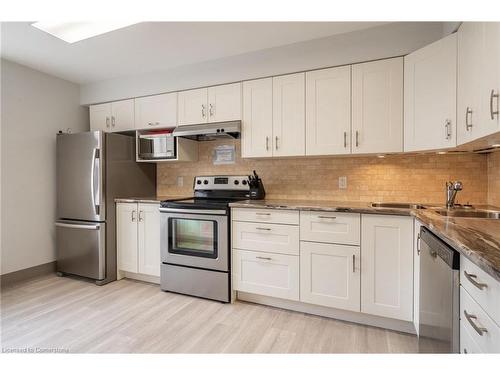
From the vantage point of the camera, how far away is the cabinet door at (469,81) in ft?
4.71

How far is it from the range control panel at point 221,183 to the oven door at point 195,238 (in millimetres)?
524

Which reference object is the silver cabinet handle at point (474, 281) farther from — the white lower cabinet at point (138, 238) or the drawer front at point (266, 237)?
the white lower cabinet at point (138, 238)

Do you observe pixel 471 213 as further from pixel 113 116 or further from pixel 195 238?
pixel 113 116

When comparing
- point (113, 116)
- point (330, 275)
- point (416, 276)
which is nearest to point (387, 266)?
point (416, 276)

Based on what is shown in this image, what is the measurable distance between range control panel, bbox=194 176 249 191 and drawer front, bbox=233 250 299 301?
0.76m

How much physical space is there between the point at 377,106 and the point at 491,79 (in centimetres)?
95

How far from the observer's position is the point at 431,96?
1953 millimetres

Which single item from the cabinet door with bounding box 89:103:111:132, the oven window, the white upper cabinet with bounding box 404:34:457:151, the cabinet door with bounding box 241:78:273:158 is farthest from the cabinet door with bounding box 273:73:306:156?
the cabinet door with bounding box 89:103:111:132

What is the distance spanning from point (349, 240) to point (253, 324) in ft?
3.29

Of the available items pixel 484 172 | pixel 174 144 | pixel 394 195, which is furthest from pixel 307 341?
pixel 174 144

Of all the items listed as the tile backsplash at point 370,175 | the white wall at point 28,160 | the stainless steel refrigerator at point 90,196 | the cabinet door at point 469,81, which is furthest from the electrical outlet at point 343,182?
the white wall at point 28,160

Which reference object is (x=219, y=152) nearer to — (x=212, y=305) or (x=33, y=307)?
(x=212, y=305)
